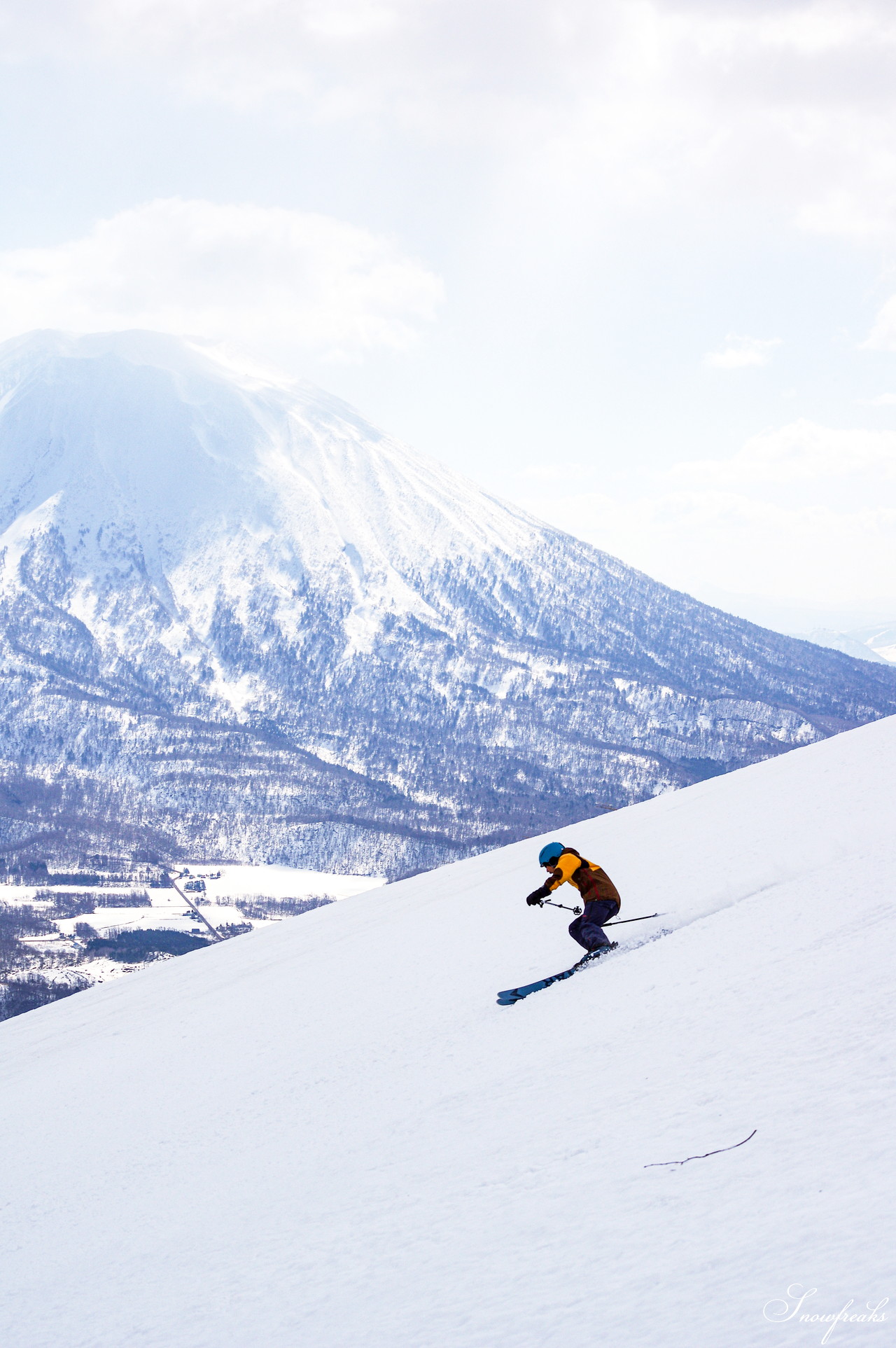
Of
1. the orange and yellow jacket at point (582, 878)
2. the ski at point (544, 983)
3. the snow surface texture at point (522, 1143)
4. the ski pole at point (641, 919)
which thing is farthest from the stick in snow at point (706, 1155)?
the ski pole at point (641, 919)

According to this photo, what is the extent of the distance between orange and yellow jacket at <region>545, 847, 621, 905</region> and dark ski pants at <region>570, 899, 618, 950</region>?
0.08 m

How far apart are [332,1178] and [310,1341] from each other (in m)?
2.52

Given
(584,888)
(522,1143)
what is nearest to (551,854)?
(584,888)

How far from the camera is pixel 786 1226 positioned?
5297mm

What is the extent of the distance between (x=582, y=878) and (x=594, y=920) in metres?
0.67

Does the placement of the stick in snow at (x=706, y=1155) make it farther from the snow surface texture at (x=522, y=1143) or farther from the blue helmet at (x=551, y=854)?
the blue helmet at (x=551, y=854)

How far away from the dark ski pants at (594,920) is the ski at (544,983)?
0.45 ft

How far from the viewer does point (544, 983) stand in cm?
1255

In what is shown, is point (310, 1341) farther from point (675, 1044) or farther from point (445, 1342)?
point (675, 1044)

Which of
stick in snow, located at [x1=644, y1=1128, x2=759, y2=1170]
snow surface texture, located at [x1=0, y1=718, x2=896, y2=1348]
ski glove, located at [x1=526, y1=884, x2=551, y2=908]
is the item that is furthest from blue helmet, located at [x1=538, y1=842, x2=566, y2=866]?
stick in snow, located at [x1=644, y1=1128, x2=759, y2=1170]

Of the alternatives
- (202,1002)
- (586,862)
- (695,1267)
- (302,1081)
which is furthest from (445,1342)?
(202,1002)

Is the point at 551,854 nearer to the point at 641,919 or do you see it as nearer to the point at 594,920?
the point at 594,920

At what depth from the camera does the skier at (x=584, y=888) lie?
43.5 feet

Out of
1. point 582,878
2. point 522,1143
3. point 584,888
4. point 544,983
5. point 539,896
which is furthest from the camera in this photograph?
point 584,888
